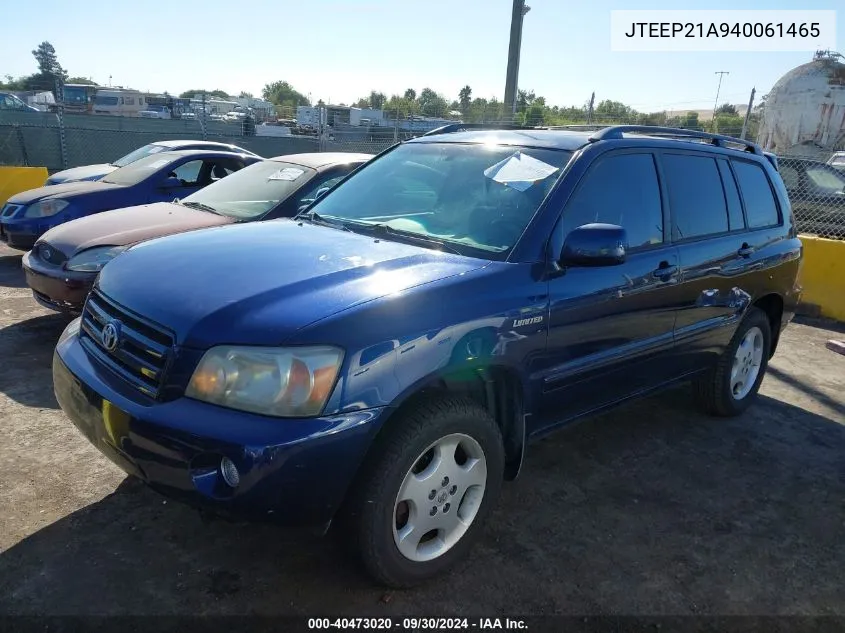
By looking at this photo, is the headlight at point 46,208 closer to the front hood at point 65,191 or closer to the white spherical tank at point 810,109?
the front hood at point 65,191

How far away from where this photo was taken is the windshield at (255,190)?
544 centimetres

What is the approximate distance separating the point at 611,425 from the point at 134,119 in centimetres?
2125

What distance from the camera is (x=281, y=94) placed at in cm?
9306

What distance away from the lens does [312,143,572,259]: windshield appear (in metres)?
2.95

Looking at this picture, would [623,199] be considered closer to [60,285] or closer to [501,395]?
[501,395]

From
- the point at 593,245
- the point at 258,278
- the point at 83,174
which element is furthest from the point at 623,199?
the point at 83,174

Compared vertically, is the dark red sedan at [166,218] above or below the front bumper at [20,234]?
above

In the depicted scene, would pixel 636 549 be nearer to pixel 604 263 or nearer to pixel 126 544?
pixel 604 263

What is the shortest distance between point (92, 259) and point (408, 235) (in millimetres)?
2981

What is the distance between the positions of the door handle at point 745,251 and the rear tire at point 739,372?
47cm

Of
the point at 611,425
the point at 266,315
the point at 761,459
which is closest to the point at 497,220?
the point at 266,315

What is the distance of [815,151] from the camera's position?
17.8 metres

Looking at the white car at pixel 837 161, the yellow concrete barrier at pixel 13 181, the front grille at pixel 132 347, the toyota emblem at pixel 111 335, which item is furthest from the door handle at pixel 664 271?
the yellow concrete barrier at pixel 13 181

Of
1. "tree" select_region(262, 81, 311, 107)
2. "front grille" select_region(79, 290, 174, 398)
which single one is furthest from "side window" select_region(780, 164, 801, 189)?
"tree" select_region(262, 81, 311, 107)
